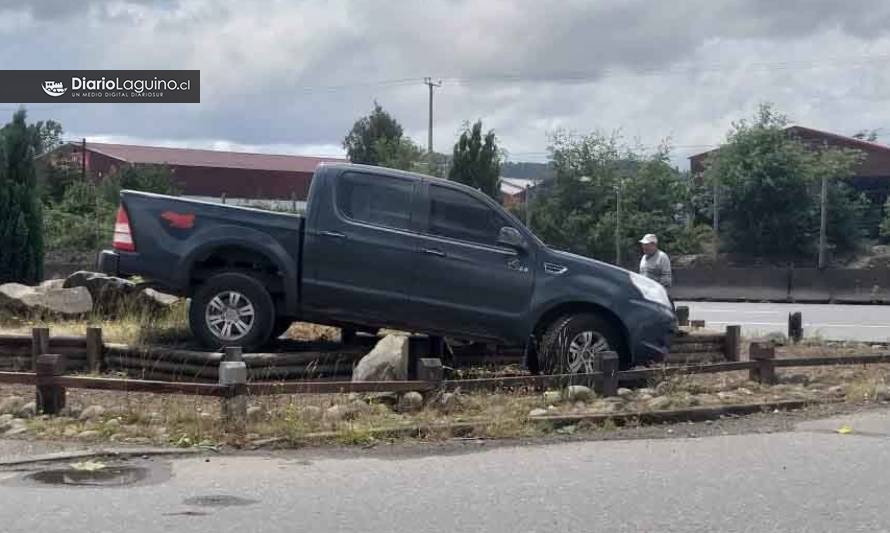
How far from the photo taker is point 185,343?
11.8 metres

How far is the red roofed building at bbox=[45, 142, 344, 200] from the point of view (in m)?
63.8

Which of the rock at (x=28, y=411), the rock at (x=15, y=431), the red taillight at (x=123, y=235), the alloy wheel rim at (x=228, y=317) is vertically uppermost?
the red taillight at (x=123, y=235)

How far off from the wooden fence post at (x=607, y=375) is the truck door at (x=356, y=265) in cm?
202

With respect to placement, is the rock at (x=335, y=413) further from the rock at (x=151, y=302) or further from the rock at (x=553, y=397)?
the rock at (x=151, y=302)

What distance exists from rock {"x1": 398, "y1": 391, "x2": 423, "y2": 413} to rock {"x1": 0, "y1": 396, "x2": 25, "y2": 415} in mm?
3213

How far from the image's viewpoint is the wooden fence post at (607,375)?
33.8 feet

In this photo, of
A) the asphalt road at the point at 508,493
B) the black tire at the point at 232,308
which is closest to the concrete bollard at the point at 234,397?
the asphalt road at the point at 508,493

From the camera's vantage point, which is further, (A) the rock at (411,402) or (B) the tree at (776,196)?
(B) the tree at (776,196)

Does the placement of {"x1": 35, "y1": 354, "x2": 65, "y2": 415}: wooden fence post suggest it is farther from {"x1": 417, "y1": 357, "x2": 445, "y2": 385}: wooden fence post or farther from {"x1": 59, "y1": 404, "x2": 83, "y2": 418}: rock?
{"x1": 417, "y1": 357, "x2": 445, "y2": 385}: wooden fence post

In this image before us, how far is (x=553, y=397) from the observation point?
10141mm

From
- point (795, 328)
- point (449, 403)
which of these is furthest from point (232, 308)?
point (795, 328)

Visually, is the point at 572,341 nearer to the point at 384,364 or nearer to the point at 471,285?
the point at 471,285

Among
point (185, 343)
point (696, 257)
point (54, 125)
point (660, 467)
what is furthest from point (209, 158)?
point (660, 467)

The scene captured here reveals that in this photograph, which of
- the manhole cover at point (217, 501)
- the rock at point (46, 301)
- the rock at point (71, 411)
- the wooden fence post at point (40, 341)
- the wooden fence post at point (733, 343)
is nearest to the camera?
the manhole cover at point (217, 501)
